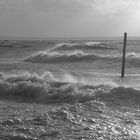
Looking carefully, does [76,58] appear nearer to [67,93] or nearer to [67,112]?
[67,93]

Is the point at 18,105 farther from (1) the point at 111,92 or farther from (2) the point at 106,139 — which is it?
(2) the point at 106,139

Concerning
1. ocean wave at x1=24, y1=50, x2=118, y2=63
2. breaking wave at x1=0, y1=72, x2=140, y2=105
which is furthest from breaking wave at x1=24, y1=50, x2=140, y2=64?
breaking wave at x1=0, y1=72, x2=140, y2=105

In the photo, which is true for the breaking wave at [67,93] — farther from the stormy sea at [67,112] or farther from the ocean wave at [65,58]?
the ocean wave at [65,58]

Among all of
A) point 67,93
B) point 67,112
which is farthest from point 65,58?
point 67,112

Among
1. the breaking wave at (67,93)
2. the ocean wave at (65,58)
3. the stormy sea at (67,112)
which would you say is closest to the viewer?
the stormy sea at (67,112)

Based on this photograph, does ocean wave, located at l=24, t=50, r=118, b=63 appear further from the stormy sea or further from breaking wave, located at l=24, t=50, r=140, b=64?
the stormy sea

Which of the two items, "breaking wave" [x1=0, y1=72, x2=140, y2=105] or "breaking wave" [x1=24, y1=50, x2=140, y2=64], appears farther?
"breaking wave" [x1=24, y1=50, x2=140, y2=64]

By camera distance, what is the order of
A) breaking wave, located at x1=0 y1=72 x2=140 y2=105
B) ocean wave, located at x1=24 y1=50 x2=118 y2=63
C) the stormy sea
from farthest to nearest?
ocean wave, located at x1=24 y1=50 x2=118 y2=63 < breaking wave, located at x1=0 y1=72 x2=140 y2=105 < the stormy sea

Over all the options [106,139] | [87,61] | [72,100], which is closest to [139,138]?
[106,139]

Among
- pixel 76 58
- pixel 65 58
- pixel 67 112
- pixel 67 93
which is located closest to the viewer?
pixel 67 112

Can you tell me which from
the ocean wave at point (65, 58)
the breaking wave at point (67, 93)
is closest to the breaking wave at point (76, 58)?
the ocean wave at point (65, 58)

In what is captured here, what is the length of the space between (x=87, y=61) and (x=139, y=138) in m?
15.7

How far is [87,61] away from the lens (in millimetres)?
20047

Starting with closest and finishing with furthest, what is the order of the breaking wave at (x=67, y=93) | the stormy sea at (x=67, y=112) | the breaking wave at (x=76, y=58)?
the stormy sea at (x=67, y=112), the breaking wave at (x=67, y=93), the breaking wave at (x=76, y=58)
